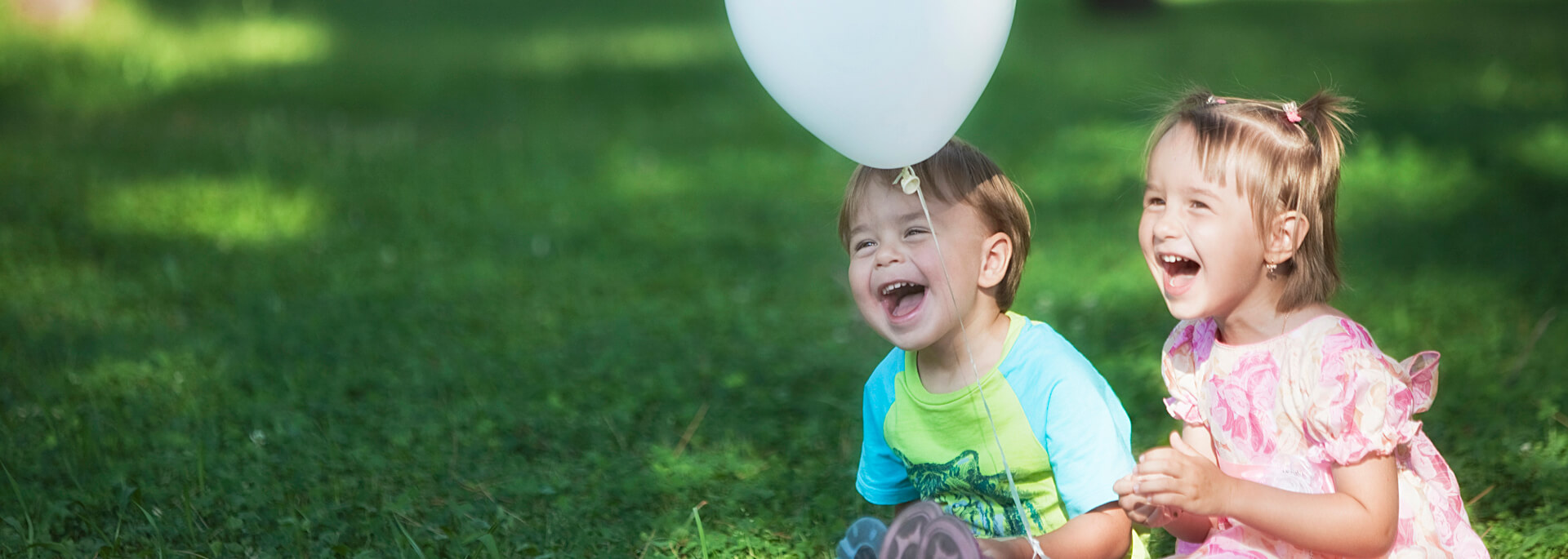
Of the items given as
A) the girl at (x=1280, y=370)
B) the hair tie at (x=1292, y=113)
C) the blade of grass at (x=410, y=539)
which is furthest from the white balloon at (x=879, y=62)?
the blade of grass at (x=410, y=539)

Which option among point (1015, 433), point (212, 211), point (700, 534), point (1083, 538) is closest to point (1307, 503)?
point (1083, 538)

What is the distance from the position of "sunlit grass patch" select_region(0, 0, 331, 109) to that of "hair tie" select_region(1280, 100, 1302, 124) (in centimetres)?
688

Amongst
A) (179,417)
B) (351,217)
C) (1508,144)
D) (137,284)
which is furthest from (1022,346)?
(1508,144)

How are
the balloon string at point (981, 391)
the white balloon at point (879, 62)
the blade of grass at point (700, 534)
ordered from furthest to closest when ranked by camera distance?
1. the blade of grass at point (700, 534)
2. the balloon string at point (981, 391)
3. the white balloon at point (879, 62)

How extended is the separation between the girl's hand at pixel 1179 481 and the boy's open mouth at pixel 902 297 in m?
0.46

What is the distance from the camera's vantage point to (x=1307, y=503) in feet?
6.33

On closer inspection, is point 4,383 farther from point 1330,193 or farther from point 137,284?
point 1330,193

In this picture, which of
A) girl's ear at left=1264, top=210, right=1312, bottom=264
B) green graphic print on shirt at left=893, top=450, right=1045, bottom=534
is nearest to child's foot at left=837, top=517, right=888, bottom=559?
green graphic print on shirt at left=893, top=450, right=1045, bottom=534

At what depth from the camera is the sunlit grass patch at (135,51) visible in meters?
7.54

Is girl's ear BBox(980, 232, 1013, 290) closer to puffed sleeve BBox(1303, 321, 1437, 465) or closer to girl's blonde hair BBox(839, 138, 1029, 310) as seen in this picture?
girl's blonde hair BBox(839, 138, 1029, 310)

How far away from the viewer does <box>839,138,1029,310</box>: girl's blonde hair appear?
2176mm

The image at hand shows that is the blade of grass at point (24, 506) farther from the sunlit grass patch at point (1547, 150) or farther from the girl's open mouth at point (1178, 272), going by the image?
the sunlit grass patch at point (1547, 150)

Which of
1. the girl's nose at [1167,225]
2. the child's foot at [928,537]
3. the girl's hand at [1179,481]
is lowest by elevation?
the child's foot at [928,537]

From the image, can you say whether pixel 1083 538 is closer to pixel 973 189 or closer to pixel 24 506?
pixel 973 189
